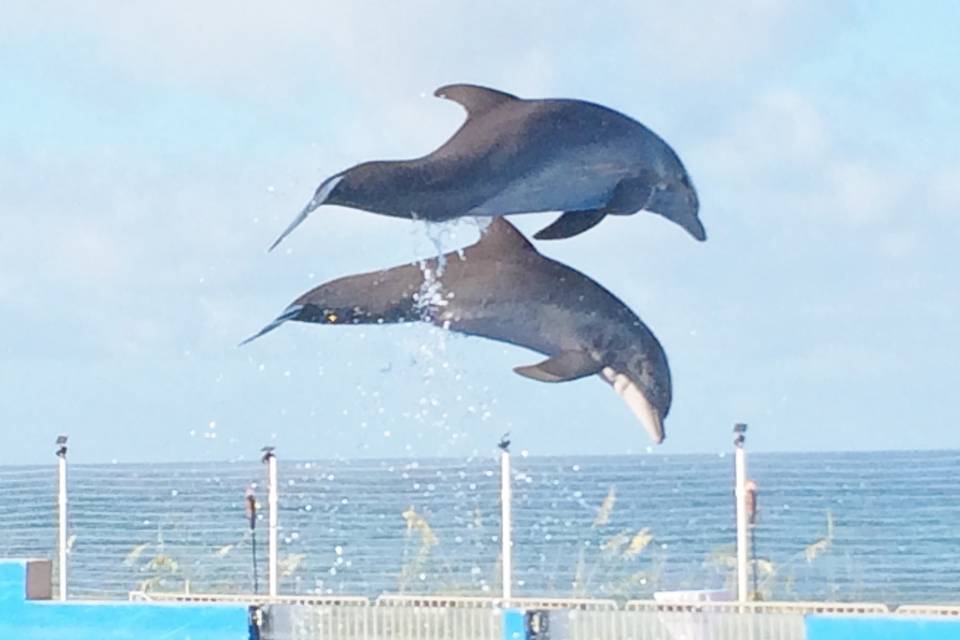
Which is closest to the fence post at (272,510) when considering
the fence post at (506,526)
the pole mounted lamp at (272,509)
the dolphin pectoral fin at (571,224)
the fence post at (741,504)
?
the pole mounted lamp at (272,509)

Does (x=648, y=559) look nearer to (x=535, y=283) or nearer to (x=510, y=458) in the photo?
(x=510, y=458)

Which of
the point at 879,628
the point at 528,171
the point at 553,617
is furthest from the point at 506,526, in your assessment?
the point at 528,171

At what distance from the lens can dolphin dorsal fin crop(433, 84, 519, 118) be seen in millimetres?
8922

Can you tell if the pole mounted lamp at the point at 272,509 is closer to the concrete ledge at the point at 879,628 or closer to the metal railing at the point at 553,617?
the metal railing at the point at 553,617

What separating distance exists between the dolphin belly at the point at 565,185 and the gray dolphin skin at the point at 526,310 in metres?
0.29

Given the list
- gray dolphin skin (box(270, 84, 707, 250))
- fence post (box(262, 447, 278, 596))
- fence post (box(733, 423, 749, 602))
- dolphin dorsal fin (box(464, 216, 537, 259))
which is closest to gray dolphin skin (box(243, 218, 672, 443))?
dolphin dorsal fin (box(464, 216, 537, 259))

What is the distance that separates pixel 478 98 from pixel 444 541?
1066 centimetres

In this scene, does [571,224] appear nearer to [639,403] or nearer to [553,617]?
[639,403]

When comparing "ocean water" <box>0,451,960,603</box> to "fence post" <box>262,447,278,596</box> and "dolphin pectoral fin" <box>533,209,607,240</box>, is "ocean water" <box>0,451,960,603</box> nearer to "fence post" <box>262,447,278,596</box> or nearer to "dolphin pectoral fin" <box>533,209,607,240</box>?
"fence post" <box>262,447,278,596</box>

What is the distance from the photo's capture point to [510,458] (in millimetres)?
11562

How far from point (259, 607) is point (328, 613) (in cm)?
44

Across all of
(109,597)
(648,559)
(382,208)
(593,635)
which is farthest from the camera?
(648,559)

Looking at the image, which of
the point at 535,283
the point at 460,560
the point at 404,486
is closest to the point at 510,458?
the point at 535,283

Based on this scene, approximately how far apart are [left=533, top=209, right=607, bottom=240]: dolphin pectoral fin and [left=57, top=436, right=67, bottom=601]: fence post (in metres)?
4.48
